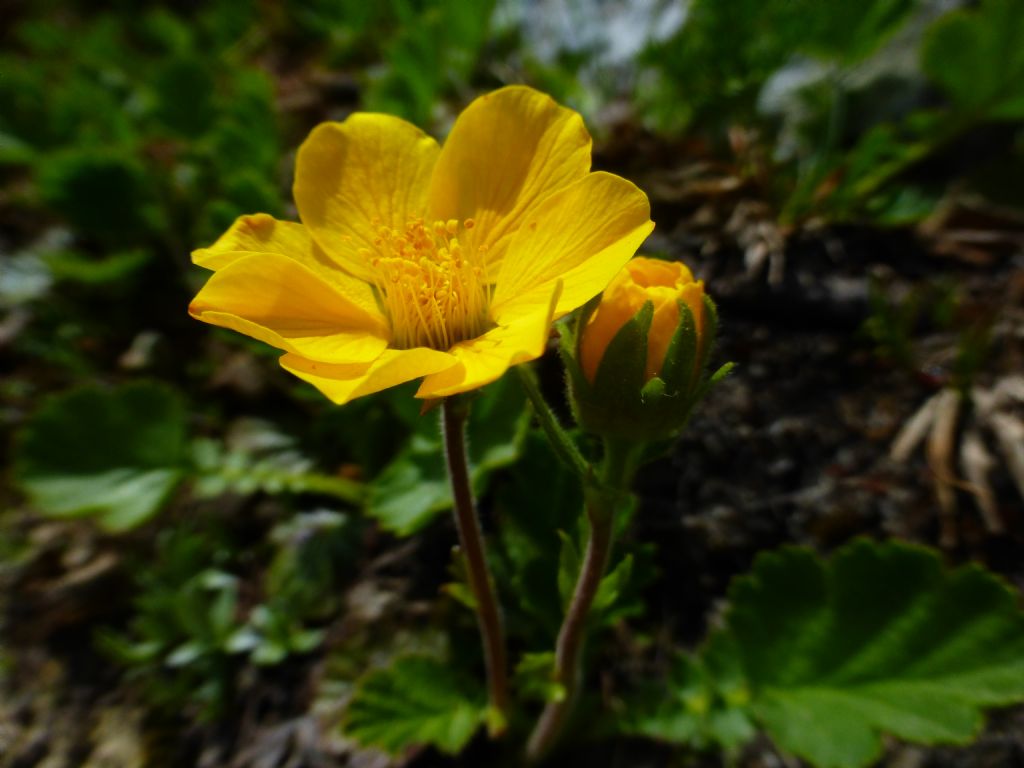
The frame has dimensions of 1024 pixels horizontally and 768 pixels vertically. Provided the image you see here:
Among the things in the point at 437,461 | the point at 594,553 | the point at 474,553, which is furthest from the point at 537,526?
the point at 594,553

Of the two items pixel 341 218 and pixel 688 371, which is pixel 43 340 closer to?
pixel 341 218

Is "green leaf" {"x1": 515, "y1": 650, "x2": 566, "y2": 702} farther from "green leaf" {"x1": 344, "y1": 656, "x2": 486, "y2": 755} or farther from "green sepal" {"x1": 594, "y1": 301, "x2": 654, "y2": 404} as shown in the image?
"green sepal" {"x1": 594, "y1": 301, "x2": 654, "y2": 404}

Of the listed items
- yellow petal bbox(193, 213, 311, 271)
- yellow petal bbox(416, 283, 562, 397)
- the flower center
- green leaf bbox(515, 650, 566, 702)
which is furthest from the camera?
green leaf bbox(515, 650, 566, 702)

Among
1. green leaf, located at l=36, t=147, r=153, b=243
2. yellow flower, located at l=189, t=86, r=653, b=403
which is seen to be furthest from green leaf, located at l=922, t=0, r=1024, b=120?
green leaf, located at l=36, t=147, r=153, b=243

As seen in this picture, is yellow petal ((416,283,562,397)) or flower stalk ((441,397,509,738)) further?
flower stalk ((441,397,509,738))

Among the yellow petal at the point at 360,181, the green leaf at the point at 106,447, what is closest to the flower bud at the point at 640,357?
the yellow petal at the point at 360,181

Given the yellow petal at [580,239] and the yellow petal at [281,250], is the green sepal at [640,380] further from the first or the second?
the yellow petal at [281,250]

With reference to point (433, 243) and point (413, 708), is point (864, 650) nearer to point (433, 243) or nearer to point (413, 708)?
point (413, 708)

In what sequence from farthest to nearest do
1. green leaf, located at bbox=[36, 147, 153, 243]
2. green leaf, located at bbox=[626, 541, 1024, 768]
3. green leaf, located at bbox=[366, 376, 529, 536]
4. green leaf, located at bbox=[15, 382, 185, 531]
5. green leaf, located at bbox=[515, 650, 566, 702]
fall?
green leaf, located at bbox=[36, 147, 153, 243] < green leaf, located at bbox=[15, 382, 185, 531] < green leaf, located at bbox=[366, 376, 529, 536] < green leaf, located at bbox=[626, 541, 1024, 768] < green leaf, located at bbox=[515, 650, 566, 702]

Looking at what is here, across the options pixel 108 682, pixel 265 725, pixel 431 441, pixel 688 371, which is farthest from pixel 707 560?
pixel 108 682
